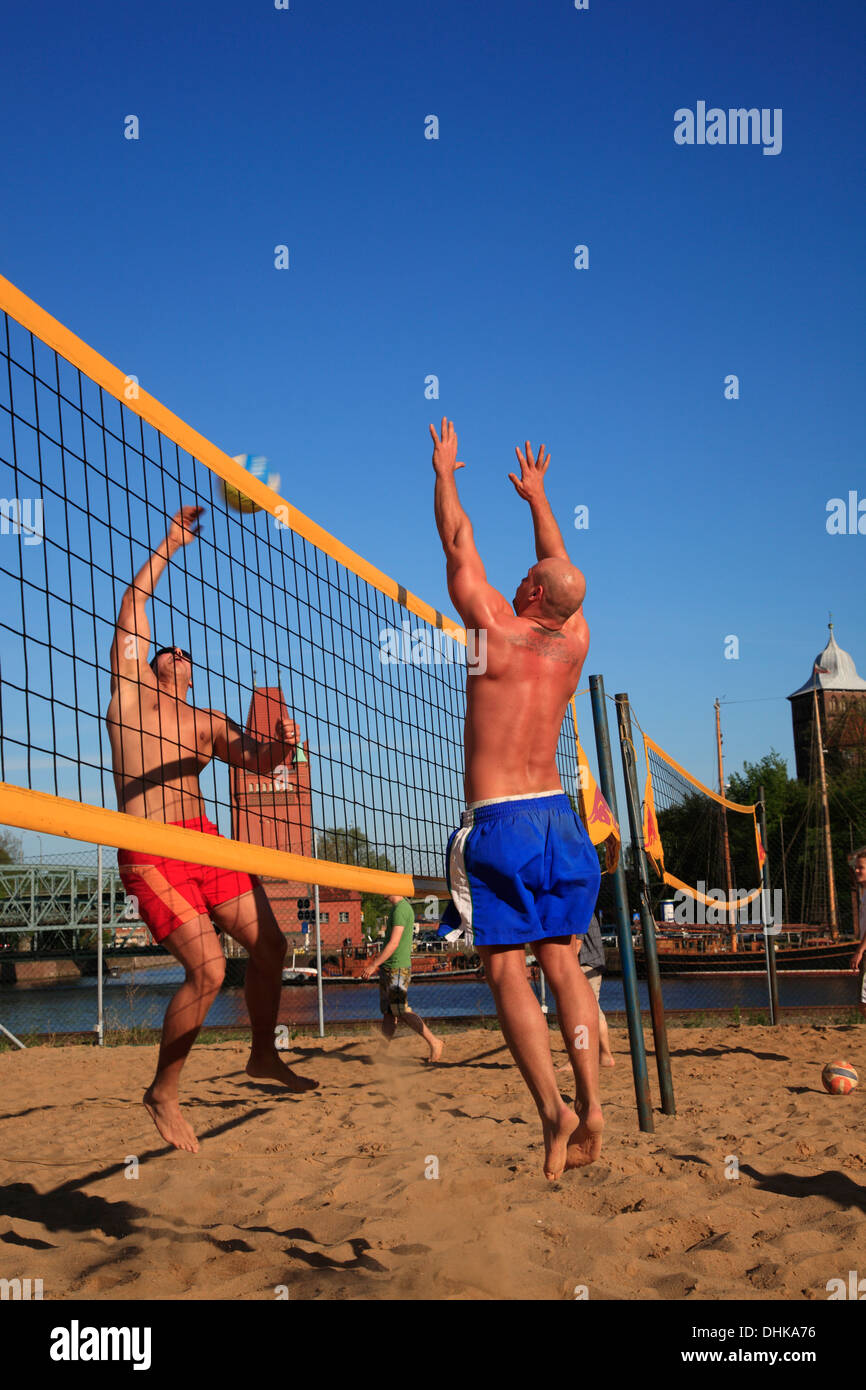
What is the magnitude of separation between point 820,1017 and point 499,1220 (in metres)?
7.28

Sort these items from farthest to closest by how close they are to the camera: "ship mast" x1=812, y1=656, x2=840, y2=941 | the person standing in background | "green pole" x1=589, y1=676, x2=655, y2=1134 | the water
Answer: "ship mast" x1=812, y1=656, x2=840, y2=941
the water
the person standing in background
"green pole" x1=589, y1=676, x2=655, y2=1134

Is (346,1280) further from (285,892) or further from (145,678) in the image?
(285,892)

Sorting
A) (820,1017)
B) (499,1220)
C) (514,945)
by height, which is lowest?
(820,1017)

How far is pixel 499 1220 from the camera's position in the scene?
10.8 ft

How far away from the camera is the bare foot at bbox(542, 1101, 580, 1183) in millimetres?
2869

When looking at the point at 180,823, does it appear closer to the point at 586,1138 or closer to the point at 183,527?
the point at 183,527

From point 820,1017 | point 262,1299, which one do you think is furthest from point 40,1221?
point 820,1017

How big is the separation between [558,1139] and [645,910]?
2149mm

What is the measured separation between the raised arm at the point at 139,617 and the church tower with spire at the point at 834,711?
5617 centimetres

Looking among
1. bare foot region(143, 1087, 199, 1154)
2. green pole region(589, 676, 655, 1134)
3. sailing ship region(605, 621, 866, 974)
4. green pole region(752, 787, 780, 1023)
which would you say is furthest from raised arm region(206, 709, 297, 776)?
green pole region(752, 787, 780, 1023)

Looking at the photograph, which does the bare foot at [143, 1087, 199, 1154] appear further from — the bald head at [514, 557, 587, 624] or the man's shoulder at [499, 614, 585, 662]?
the bald head at [514, 557, 587, 624]

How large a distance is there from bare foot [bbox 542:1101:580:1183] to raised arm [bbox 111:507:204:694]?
1.85 meters

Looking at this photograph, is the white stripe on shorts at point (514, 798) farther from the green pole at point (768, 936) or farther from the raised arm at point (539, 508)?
the green pole at point (768, 936)

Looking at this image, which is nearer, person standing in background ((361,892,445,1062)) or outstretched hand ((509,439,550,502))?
outstretched hand ((509,439,550,502))
